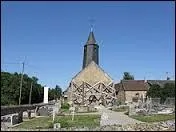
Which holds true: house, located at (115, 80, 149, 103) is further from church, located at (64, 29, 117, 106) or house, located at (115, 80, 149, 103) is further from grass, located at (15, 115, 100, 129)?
grass, located at (15, 115, 100, 129)

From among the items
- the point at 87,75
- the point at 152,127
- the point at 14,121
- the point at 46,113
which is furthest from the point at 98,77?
the point at 152,127

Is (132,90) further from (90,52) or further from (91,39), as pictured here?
(91,39)

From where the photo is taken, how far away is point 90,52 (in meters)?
93.9

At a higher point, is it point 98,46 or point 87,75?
point 98,46

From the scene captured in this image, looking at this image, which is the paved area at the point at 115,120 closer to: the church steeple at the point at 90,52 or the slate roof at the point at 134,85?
the church steeple at the point at 90,52

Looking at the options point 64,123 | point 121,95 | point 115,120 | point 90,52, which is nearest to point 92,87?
point 90,52

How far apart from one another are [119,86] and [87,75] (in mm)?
20209

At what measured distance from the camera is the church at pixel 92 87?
3281 inches

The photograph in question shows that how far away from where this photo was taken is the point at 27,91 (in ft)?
319

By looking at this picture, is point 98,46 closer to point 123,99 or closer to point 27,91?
point 123,99

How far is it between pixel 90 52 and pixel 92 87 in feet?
41.0

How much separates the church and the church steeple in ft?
14.7

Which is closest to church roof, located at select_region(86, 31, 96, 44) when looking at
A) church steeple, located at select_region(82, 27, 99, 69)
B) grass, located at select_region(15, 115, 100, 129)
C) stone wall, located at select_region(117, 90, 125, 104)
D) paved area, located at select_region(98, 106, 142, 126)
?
church steeple, located at select_region(82, 27, 99, 69)

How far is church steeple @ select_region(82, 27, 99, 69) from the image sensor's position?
307ft
